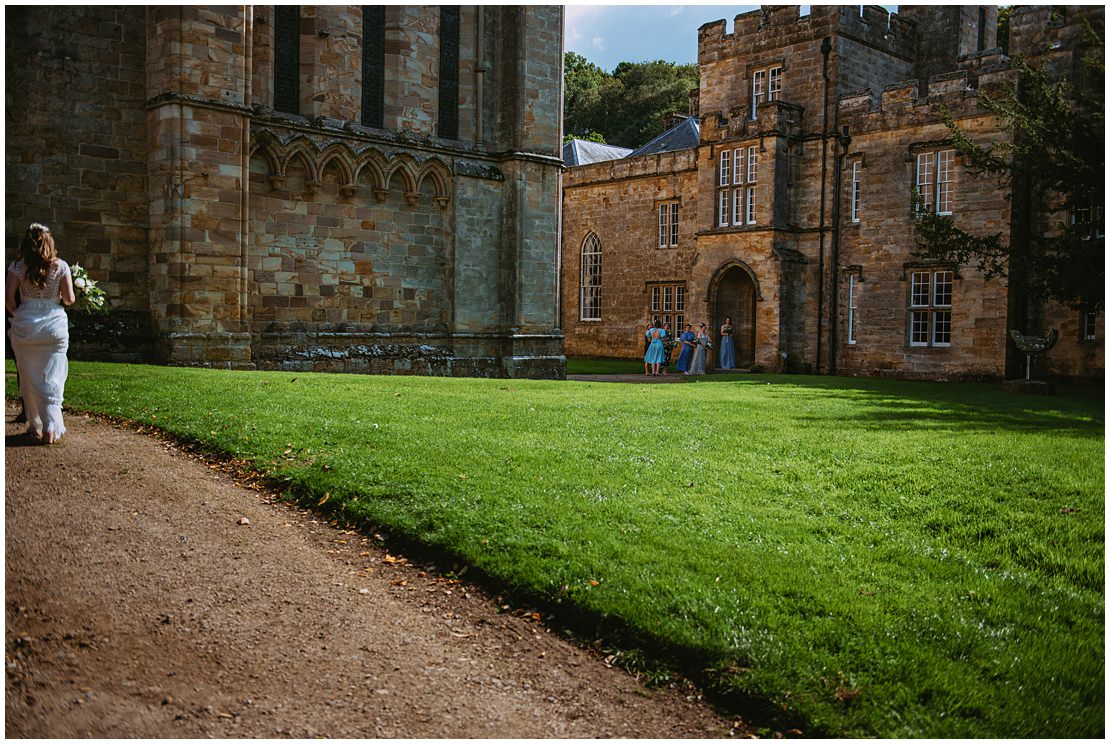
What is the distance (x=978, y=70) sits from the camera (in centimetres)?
2883

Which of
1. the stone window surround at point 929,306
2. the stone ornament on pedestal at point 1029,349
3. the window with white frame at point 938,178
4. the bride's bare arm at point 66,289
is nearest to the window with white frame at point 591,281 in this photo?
the stone window surround at point 929,306

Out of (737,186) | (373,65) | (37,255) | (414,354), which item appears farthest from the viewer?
(737,186)

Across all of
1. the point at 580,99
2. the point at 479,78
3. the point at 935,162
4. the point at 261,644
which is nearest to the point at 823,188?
the point at 935,162

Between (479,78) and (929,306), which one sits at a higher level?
(479,78)

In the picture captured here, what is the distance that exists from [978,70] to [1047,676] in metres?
28.1

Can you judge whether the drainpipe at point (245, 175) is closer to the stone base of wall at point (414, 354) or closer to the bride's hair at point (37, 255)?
the stone base of wall at point (414, 354)

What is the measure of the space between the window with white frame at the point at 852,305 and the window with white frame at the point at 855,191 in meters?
2.04

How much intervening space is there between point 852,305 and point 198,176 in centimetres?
2161

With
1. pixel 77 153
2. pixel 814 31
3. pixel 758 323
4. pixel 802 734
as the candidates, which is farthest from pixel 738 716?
pixel 814 31

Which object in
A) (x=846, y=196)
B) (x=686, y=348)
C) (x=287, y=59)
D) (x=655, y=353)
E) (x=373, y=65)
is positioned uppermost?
(x=373, y=65)

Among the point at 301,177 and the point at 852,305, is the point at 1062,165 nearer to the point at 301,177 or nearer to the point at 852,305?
the point at 852,305

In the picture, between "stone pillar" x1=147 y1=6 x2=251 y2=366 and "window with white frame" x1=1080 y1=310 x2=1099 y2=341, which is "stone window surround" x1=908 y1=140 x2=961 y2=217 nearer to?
"window with white frame" x1=1080 y1=310 x2=1099 y2=341

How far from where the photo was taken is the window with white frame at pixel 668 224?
37.6m

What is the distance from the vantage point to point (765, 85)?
112 feet
